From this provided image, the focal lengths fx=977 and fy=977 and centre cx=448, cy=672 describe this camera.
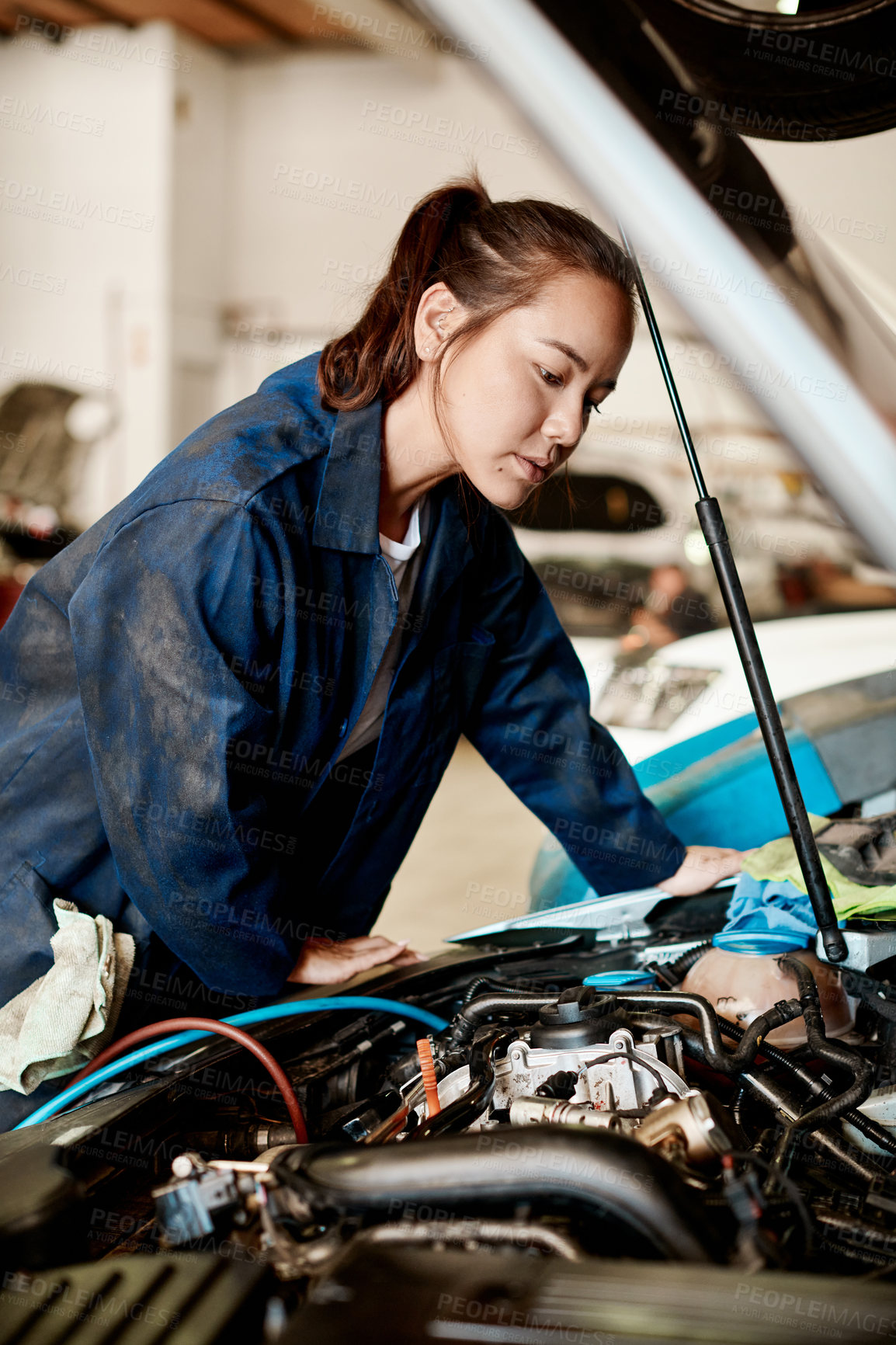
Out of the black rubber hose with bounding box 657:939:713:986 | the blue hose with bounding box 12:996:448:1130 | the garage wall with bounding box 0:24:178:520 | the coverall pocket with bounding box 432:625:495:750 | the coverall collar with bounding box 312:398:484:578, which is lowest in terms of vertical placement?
the blue hose with bounding box 12:996:448:1130

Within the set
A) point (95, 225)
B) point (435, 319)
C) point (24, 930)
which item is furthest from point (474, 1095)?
point (95, 225)

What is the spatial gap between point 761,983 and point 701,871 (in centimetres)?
41

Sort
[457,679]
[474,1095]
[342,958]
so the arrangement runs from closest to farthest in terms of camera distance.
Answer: [474,1095] → [342,958] → [457,679]

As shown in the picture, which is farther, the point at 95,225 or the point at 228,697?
the point at 95,225

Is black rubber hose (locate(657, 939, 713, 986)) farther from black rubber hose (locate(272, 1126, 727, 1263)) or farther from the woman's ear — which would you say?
the woman's ear

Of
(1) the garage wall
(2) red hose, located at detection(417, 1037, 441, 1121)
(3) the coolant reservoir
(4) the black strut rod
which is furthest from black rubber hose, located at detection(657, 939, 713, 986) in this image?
(1) the garage wall

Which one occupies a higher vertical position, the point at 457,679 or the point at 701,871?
the point at 457,679

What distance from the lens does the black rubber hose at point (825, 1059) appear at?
86 centimetres

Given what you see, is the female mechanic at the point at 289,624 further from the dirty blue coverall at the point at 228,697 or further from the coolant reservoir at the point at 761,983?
the coolant reservoir at the point at 761,983

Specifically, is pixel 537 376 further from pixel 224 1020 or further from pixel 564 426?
pixel 224 1020

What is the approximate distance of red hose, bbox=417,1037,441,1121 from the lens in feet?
3.08

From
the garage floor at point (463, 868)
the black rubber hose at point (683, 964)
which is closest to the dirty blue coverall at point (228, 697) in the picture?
the black rubber hose at point (683, 964)

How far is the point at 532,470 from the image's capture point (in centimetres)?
121

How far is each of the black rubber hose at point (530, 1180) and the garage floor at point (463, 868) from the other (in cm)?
244
